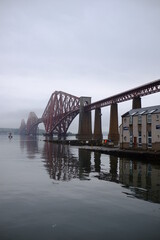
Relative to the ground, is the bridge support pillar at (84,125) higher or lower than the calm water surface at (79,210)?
higher

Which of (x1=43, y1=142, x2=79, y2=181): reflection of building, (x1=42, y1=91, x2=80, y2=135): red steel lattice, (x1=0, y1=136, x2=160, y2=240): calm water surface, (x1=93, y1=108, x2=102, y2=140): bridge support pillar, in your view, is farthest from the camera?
(x1=42, y1=91, x2=80, y2=135): red steel lattice

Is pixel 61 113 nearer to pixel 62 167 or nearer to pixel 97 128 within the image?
pixel 97 128

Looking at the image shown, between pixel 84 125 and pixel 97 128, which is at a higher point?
pixel 84 125

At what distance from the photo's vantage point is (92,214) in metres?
11.5

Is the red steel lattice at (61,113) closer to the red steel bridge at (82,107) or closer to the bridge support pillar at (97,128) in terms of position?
the red steel bridge at (82,107)

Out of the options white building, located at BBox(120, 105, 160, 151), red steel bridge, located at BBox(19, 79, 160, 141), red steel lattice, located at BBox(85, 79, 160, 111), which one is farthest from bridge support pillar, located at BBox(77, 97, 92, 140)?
white building, located at BBox(120, 105, 160, 151)

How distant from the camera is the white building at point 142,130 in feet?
133

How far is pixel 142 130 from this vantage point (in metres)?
43.8

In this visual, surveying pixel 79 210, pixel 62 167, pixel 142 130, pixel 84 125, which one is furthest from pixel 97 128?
pixel 79 210

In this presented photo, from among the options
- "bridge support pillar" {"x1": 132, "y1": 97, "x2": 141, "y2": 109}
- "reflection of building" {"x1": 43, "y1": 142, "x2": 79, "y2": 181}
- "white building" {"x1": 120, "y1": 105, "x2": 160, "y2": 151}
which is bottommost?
"reflection of building" {"x1": 43, "y1": 142, "x2": 79, "y2": 181}

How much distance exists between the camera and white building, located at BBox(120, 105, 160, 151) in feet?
133

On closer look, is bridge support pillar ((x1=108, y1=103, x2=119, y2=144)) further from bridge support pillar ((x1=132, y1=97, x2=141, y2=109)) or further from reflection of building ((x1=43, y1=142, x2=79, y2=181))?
reflection of building ((x1=43, y1=142, x2=79, y2=181))

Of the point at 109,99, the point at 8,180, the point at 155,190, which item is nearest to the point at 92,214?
the point at 155,190

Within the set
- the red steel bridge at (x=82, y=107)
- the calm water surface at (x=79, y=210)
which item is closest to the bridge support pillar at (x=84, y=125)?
the red steel bridge at (x=82, y=107)
